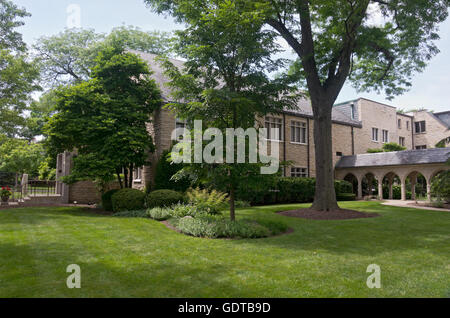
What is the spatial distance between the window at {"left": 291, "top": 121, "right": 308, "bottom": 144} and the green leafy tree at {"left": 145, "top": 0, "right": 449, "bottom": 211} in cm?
837

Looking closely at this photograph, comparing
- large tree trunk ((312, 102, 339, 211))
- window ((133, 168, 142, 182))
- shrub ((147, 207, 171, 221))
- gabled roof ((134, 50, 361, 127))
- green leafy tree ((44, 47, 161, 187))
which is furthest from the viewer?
gabled roof ((134, 50, 361, 127))

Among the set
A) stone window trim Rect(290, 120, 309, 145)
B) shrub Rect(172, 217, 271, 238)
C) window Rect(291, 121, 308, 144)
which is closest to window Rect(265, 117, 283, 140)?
stone window trim Rect(290, 120, 309, 145)

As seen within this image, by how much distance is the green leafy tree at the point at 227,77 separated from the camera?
31.9ft

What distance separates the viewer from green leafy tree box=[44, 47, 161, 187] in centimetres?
1516

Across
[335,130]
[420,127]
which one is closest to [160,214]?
[335,130]

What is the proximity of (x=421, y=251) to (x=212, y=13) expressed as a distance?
29.0ft

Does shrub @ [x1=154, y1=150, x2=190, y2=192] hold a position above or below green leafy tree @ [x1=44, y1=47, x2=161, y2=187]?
below

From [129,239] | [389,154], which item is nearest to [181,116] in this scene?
[129,239]

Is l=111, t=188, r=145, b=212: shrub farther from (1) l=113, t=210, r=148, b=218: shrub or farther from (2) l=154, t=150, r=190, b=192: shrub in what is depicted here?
(2) l=154, t=150, r=190, b=192: shrub

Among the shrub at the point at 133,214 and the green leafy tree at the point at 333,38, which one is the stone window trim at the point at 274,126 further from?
the shrub at the point at 133,214

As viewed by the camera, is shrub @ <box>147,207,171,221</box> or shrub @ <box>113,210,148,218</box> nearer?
shrub @ <box>147,207,171,221</box>

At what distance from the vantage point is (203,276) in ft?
17.0

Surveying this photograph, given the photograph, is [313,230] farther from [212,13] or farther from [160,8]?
[160,8]

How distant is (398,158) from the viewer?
76.7 feet
